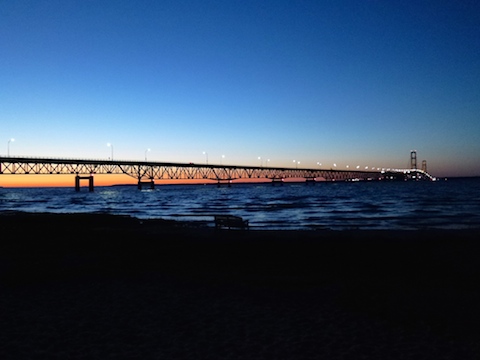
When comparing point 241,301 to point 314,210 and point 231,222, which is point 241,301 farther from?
point 314,210

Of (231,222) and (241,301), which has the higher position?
(231,222)

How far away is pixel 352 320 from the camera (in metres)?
8.83

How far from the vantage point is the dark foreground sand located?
740 centimetres

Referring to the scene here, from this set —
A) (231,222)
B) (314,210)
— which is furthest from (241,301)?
(314,210)

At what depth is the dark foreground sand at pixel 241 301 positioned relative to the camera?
740 centimetres

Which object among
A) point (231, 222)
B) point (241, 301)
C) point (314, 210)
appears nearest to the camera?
point (241, 301)

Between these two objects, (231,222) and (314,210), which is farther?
(314,210)

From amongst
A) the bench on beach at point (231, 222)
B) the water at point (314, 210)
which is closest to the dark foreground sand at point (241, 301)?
the bench on beach at point (231, 222)

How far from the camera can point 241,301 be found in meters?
10.4

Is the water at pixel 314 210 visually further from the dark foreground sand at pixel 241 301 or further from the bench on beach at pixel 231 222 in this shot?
the dark foreground sand at pixel 241 301

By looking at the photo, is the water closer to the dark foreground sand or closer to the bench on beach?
the bench on beach

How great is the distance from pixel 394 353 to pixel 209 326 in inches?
143

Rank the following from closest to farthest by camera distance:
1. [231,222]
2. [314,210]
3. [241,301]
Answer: [241,301]
[231,222]
[314,210]

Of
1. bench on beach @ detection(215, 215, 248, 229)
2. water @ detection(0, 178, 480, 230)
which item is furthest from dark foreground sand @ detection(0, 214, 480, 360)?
water @ detection(0, 178, 480, 230)
